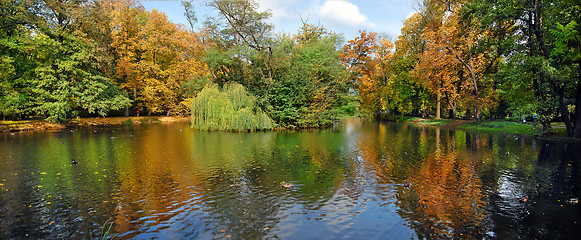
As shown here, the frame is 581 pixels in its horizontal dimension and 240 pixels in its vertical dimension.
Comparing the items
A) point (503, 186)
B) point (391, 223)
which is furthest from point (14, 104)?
point (503, 186)

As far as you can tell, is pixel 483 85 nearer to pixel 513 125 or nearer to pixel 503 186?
pixel 513 125

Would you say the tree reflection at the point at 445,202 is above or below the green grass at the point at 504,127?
below

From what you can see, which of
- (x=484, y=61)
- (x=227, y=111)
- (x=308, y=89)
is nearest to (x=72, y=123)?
(x=227, y=111)

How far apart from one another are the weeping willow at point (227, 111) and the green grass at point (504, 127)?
2073 centimetres

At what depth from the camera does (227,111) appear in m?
27.9

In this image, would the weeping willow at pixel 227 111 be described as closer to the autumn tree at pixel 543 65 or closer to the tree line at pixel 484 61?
the tree line at pixel 484 61

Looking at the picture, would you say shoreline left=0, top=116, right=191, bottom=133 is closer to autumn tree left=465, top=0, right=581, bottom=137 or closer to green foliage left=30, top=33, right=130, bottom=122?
green foliage left=30, top=33, right=130, bottom=122

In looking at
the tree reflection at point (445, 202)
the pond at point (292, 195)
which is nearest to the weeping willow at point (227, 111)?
the pond at point (292, 195)

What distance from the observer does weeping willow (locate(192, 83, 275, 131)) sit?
2786 centimetres

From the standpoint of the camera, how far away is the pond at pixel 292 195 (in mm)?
6578

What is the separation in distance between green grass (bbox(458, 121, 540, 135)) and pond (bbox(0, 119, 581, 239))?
1002cm

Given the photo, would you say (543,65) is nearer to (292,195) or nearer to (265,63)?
(292,195)

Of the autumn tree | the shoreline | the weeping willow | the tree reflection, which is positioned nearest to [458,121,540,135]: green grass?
the autumn tree

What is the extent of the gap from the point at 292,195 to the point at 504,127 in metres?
27.4
